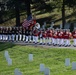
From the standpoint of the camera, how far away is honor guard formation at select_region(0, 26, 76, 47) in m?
33.4

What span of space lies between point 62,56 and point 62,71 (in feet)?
20.8

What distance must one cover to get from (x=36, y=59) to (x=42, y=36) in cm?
821

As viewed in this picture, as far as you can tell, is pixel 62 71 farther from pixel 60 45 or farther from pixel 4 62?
pixel 60 45

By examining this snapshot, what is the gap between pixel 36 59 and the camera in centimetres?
2672

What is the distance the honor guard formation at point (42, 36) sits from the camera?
33.4 meters

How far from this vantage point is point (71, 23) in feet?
174

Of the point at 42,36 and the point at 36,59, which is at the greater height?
the point at 42,36

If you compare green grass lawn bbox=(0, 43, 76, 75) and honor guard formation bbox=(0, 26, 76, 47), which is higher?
honor guard formation bbox=(0, 26, 76, 47)

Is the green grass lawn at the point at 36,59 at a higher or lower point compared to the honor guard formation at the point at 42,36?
lower

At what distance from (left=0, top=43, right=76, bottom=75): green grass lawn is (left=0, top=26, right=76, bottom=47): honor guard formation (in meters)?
2.53

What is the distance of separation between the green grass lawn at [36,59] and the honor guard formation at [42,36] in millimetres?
2532

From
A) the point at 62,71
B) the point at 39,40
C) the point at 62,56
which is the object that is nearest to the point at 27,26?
the point at 39,40

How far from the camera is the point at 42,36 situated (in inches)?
1368

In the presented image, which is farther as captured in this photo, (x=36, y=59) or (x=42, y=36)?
(x=42, y=36)
